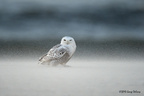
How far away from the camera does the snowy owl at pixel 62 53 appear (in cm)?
270

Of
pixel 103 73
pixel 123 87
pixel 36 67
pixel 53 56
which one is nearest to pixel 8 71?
pixel 36 67

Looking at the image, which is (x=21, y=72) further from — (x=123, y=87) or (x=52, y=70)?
(x=123, y=87)

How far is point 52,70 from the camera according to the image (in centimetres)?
249

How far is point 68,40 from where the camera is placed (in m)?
2.69

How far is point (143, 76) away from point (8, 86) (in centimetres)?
110

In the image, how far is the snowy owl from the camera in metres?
2.70

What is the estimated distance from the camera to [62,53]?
2699mm

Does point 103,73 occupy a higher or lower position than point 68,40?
lower

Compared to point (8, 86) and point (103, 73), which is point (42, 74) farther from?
point (103, 73)

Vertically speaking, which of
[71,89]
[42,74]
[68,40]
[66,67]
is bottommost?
[71,89]

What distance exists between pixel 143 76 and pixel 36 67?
0.96m

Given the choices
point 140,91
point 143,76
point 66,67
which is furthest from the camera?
point 66,67

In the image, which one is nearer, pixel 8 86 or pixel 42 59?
pixel 8 86

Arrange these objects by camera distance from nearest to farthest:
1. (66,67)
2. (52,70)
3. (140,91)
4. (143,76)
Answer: (140,91)
(143,76)
(52,70)
(66,67)
